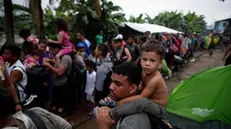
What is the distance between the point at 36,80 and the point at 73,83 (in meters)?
0.86

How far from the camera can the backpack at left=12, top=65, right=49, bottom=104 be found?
10.6 feet

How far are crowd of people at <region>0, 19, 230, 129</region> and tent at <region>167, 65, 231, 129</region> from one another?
0.69 m

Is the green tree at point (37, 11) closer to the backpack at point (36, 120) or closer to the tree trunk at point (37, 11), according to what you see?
the tree trunk at point (37, 11)

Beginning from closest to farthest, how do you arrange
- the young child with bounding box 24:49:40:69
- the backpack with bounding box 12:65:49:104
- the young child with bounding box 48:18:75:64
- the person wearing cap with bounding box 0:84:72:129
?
the person wearing cap with bounding box 0:84:72:129, the backpack with bounding box 12:65:49:104, the young child with bounding box 24:49:40:69, the young child with bounding box 48:18:75:64

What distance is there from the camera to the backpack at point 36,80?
325 centimetres

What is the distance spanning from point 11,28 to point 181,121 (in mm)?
4850

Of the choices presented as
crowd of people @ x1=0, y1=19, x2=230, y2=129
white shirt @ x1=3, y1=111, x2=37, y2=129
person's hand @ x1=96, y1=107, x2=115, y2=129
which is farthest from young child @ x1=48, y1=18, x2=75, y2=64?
person's hand @ x1=96, y1=107, x2=115, y2=129

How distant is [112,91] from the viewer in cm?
132

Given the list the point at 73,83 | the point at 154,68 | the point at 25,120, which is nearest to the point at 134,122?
the point at 154,68

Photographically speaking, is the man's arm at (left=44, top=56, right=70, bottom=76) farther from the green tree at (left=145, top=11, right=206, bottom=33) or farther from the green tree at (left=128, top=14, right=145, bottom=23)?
the green tree at (left=145, top=11, right=206, bottom=33)

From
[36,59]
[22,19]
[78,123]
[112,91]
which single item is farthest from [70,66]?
[22,19]

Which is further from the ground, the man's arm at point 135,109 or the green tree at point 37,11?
the green tree at point 37,11

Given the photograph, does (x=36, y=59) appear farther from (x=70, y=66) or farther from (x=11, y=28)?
(x=11, y=28)

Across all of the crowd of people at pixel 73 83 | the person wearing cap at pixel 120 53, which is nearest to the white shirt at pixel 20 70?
the crowd of people at pixel 73 83
